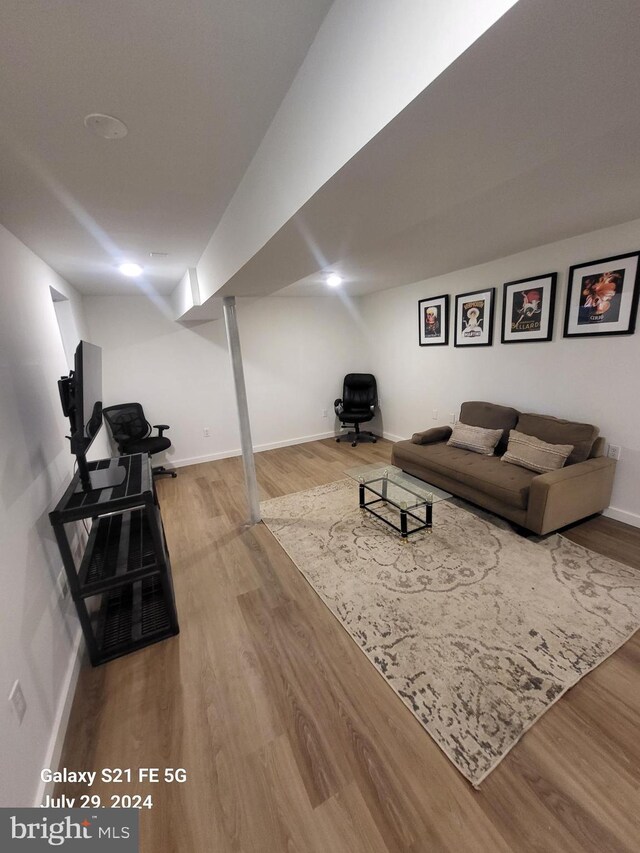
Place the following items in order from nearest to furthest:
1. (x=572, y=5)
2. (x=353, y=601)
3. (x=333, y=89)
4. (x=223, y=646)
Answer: (x=572, y=5) → (x=333, y=89) → (x=223, y=646) → (x=353, y=601)

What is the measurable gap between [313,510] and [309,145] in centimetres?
281

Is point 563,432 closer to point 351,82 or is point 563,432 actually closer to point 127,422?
point 351,82

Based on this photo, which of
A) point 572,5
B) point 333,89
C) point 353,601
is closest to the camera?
point 572,5

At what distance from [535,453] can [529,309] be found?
1368 mm

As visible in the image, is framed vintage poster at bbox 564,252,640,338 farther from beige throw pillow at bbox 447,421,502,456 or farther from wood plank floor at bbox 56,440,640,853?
wood plank floor at bbox 56,440,640,853

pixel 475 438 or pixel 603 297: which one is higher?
pixel 603 297

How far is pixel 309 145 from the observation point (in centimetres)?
107

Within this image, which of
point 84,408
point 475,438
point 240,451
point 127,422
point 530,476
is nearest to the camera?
point 84,408

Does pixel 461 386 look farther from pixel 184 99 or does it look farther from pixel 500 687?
pixel 184 99

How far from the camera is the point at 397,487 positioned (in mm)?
3170

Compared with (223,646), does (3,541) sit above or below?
above

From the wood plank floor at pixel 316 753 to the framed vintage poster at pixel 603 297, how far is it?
229 cm

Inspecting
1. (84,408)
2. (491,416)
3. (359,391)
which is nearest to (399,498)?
(491,416)

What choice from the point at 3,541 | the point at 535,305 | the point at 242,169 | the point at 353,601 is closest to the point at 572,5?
the point at 242,169
